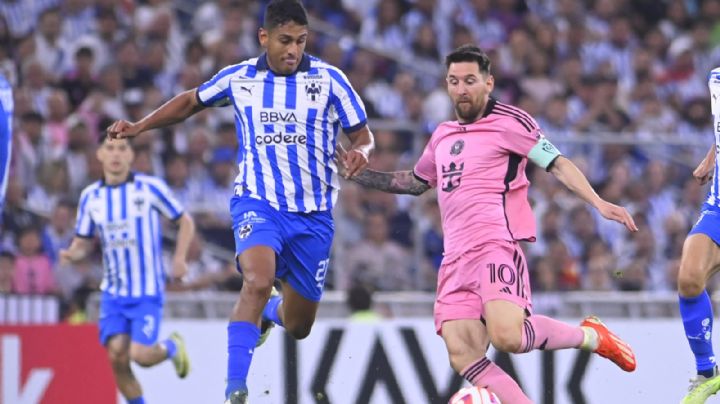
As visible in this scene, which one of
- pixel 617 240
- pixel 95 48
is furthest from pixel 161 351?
pixel 617 240

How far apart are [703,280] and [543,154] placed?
5.15ft

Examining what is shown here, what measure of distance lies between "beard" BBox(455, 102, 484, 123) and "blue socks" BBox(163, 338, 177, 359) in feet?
14.4

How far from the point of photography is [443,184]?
368 inches

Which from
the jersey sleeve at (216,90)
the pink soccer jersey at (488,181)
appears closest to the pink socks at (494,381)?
the pink soccer jersey at (488,181)

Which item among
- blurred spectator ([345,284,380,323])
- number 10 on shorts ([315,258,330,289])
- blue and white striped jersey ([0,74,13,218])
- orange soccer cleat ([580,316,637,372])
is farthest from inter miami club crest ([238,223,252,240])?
blurred spectator ([345,284,380,323])

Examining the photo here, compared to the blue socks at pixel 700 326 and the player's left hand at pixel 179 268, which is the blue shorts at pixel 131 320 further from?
the blue socks at pixel 700 326

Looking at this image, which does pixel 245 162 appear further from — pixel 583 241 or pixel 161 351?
pixel 583 241

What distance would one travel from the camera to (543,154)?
914 cm

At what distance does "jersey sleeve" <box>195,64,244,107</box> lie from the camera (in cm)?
955

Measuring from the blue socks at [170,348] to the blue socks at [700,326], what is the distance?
459 cm

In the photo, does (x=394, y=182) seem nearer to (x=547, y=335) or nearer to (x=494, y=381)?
(x=547, y=335)

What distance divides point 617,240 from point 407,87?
9.90 feet

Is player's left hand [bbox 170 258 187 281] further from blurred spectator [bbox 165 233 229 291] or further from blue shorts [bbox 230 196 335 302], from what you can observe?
blue shorts [bbox 230 196 335 302]

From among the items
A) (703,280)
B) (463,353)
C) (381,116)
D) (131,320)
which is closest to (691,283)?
(703,280)
